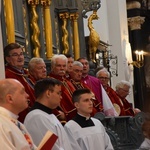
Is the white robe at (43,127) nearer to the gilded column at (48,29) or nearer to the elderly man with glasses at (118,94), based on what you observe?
the elderly man with glasses at (118,94)

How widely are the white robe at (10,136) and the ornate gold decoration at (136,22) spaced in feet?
53.1

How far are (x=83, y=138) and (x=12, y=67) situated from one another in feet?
4.11

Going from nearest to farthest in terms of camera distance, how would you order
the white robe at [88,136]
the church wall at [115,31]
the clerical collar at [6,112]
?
the clerical collar at [6,112] < the white robe at [88,136] < the church wall at [115,31]

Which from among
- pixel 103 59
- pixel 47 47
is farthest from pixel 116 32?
pixel 47 47

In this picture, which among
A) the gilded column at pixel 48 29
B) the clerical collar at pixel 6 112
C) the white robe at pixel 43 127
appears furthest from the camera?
the gilded column at pixel 48 29

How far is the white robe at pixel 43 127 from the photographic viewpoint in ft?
15.6

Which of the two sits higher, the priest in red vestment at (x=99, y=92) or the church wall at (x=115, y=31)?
the church wall at (x=115, y=31)

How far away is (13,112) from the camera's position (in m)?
3.83

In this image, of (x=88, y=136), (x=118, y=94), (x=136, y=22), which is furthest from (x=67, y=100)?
(x=136, y=22)

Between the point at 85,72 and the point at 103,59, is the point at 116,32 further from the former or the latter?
the point at 85,72

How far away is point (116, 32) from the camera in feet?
53.2

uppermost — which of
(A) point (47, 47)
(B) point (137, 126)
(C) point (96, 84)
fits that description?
(A) point (47, 47)

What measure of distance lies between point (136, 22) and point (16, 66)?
46.5ft

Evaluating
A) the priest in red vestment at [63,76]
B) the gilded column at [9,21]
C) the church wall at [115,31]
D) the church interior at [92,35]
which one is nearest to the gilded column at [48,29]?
the church interior at [92,35]
